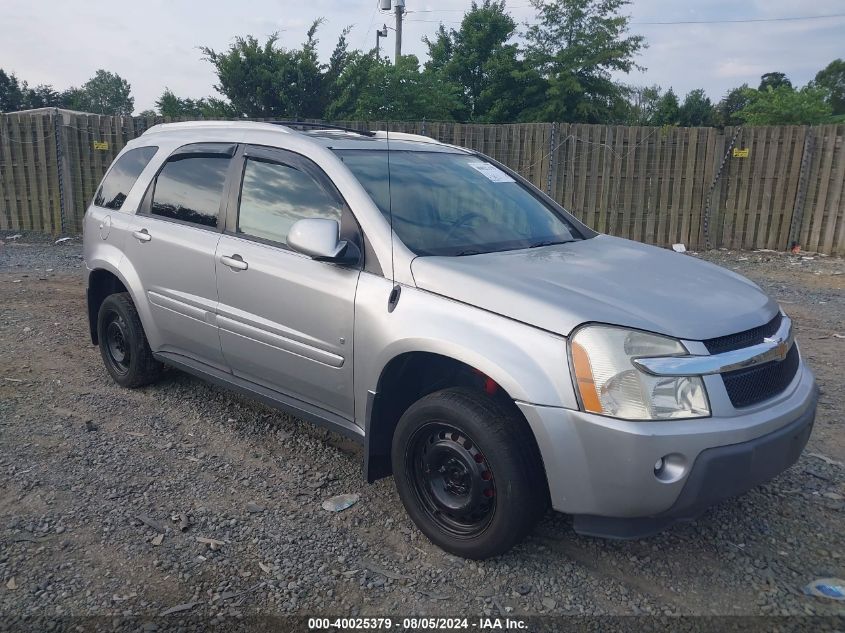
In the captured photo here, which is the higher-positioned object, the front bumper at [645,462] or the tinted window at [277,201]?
the tinted window at [277,201]

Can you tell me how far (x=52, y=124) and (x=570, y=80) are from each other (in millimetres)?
18216

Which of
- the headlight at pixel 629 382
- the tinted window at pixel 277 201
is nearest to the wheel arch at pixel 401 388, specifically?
the headlight at pixel 629 382

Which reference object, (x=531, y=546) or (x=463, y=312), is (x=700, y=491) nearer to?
(x=531, y=546)

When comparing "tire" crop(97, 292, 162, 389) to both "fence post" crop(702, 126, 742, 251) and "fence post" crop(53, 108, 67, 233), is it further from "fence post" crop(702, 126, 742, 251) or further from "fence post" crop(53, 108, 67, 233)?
"fence post" crop(702, 126, 742, 251)

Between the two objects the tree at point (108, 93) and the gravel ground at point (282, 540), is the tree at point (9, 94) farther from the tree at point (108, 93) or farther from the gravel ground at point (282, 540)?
the gravel ground at point (282, 540)

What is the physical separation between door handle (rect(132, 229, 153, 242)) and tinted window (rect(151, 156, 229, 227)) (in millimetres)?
153

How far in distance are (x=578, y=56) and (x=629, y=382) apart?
2571 cm

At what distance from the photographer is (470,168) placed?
4230 mm

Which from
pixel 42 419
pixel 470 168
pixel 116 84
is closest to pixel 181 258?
pixel 42 419

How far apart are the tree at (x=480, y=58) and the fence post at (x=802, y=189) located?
1628 cm

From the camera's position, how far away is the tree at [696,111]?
39906 millimetres

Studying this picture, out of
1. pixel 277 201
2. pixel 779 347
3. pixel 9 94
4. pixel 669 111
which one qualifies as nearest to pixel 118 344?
pixel 277 201

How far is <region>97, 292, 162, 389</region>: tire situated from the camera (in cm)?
486

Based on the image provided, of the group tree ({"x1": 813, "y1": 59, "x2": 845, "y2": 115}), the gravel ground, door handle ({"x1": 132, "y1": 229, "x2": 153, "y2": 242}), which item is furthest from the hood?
tree ({"x1": 813, "y1": 59, "x2": 845, "y2": 115})
